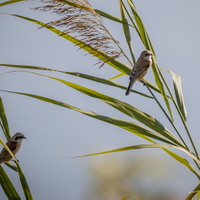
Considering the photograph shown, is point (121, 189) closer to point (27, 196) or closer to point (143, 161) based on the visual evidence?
point (143, 161)

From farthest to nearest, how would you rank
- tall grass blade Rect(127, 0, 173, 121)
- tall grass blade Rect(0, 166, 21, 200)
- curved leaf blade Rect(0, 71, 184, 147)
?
tall grass blade Rect(127, 0, 173, 121) → curved leaf blade Rect(0, 71, 184, 147) → tall grass blade Rect(0, 166, 21, 200)

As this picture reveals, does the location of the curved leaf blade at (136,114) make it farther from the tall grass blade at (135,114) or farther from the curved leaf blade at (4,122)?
the curved leaf blade at (4,122)

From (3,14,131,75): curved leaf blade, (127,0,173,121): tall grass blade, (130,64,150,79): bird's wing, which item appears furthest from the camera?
(130,64,150,79): bird's wing

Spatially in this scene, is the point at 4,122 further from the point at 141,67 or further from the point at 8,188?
the point at 141,67

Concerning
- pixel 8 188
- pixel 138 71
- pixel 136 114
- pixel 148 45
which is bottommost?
pixel 8 188

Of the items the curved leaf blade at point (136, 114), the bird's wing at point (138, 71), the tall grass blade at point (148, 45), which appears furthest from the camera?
the bird's wing at point (138, 71)

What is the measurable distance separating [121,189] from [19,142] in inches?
368

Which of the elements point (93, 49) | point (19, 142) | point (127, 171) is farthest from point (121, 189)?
point (93, 49)

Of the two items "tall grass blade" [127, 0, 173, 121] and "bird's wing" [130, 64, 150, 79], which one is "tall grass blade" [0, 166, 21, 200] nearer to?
"tall grass blade" [127, 0, 173, 121]

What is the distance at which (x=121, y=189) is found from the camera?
12.1 m

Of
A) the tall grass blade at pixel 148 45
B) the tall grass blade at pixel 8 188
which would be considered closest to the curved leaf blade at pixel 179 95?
the tall grass blade at pixel 148 45

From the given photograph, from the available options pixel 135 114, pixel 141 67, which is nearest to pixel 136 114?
pixel 135 114

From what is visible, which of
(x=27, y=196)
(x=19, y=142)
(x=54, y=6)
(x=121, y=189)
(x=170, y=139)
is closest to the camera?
(x=27, y=196)

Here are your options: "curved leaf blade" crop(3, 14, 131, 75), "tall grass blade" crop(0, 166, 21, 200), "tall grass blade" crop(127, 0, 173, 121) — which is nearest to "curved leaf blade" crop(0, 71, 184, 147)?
"tall grass blade" crop(127, 0, 173, 121)
